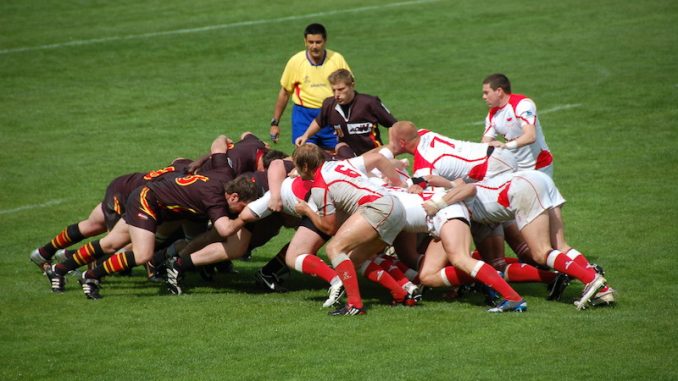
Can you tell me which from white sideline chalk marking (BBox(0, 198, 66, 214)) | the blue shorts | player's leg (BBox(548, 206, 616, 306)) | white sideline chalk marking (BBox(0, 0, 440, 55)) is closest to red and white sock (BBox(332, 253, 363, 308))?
player's leg (BBox(548, 206, 616, 306))

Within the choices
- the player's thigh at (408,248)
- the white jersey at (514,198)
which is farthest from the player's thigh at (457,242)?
the player's thigh at (408,248)

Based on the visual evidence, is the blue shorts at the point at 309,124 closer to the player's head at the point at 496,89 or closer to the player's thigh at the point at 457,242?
the player's head at the point at 496,89

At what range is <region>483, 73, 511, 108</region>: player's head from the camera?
12625 mm

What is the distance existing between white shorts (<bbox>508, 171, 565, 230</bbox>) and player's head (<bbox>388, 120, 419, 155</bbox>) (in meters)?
1.32

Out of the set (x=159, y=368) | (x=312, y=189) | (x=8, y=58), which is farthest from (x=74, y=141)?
(x=159, y=368)

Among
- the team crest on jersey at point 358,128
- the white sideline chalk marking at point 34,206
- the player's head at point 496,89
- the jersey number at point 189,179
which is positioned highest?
the player's head at point 496,89

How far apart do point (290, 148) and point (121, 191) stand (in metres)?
6.77

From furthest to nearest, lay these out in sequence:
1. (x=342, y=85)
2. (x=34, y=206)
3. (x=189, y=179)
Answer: (x=34, y=206)
(x=342, y=85)
(x=189, y=179)

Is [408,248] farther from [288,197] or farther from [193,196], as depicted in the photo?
[193,196]

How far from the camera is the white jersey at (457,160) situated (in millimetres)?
11625

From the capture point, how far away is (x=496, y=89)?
41.5ft

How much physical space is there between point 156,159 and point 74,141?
209 centimetres

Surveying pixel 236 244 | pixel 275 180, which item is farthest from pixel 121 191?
pixel 275 180

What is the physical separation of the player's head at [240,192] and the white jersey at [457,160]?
1785mm
